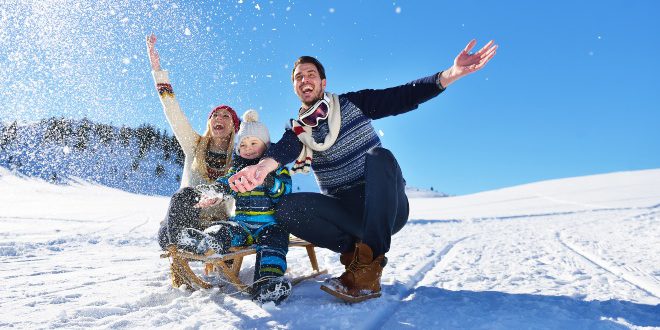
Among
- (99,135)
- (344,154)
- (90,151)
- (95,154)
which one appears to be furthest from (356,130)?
(99,135)

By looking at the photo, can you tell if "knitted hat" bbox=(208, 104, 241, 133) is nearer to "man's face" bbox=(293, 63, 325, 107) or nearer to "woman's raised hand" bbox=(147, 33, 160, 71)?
"woman's raised hand" bbox=(147, 33, 160, 71)

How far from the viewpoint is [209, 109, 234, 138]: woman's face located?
403 centimetres

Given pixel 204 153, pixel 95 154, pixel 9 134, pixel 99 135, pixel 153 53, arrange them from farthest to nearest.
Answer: pixel 99 135
pixel 95 154
pixel 9 134
pixel 153 53
pixel 204 153

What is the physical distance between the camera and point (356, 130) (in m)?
3.17

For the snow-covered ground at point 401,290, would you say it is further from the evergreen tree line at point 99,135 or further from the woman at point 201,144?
the evergreen tree line at point 99,135

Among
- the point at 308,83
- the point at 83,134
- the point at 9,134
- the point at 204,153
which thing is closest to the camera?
the point at 308,83

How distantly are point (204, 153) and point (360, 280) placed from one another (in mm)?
1938

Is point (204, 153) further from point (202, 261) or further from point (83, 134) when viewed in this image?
point (83, 134)

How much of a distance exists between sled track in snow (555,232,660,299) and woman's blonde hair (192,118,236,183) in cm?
301

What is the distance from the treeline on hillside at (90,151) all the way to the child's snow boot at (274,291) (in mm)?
46646

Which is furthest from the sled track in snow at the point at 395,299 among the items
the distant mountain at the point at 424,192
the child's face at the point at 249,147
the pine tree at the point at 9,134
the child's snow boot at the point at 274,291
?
the distant mountain at the point at 424,192

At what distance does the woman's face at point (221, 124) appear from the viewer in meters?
4.03

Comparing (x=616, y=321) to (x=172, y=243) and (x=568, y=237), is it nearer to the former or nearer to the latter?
(x=172, y=243)

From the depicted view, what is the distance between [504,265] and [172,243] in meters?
2.80
